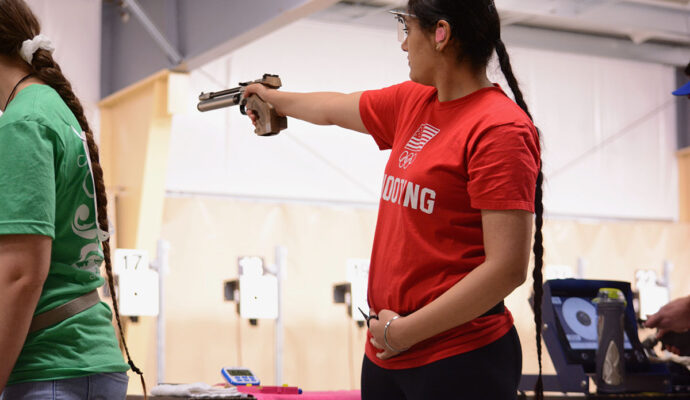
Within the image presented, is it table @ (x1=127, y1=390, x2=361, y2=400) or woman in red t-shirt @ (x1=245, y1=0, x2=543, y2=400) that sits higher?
woman in red t-shirt @ (x1=245, y1=0, x2=543, y2=400)

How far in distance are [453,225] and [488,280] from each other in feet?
0.39

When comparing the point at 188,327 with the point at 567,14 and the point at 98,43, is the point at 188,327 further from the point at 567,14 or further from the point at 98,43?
the point at 567,14

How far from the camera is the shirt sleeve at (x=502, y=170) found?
50.6 inches

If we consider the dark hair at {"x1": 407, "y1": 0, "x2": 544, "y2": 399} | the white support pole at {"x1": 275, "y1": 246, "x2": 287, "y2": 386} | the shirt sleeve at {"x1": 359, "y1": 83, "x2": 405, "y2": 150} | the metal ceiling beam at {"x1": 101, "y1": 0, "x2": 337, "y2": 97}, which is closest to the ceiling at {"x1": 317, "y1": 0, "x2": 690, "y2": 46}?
the metal ceiling beam at {"x1": 101, "y1": 0, "x2": 337, "y2": 97}

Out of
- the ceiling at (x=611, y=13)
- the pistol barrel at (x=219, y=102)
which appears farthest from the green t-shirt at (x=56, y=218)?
the ceiling at (x=611, y=13)

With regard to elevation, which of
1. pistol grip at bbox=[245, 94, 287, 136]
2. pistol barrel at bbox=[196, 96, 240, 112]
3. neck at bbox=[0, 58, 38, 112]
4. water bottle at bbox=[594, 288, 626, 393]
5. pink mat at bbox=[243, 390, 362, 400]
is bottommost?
pink mat at bbox=[243, 390, 362, 400]

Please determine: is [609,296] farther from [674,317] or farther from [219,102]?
[219,102]

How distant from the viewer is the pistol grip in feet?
6.33

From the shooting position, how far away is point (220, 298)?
591 cm

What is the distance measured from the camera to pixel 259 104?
1982mm

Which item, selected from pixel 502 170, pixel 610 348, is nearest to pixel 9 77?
pixel 502 170

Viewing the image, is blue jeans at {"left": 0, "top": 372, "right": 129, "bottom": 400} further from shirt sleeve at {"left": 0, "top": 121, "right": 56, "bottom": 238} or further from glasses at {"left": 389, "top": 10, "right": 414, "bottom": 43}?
glasses at {"left": 389, "top": 10, "right": 414, "bottom": 43}

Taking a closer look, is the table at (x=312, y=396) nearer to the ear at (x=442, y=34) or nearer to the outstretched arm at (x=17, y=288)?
the outstretched arm at (x=17, y=288)

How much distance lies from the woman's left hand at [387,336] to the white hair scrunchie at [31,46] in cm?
70
